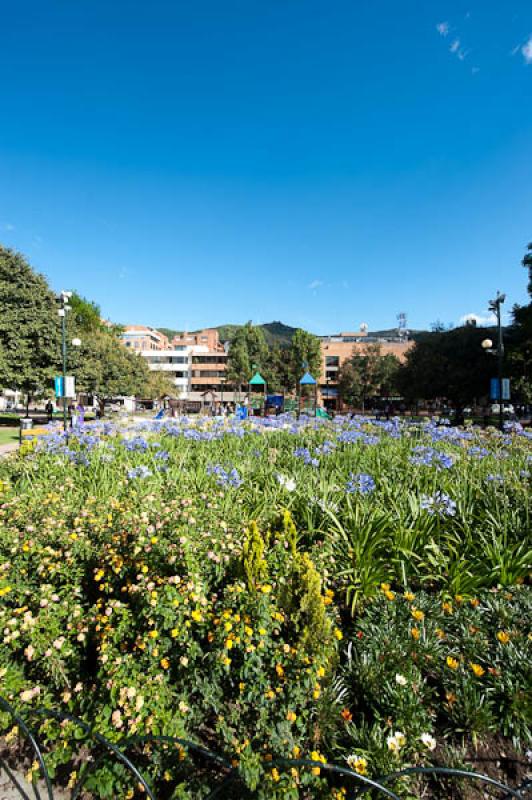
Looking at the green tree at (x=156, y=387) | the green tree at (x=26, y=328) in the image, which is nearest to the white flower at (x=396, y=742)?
the green tree at (x=26, y=328)

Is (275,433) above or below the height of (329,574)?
above

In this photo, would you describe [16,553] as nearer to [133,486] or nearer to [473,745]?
[133,486]

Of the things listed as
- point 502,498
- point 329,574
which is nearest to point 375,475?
point 502,498

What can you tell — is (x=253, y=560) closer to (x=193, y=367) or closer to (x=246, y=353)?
(x=246, y=353)

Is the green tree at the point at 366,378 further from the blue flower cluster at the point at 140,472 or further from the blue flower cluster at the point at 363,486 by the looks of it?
the blue flower cluster at the point at 140,472

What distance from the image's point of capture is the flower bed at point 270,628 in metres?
2.15

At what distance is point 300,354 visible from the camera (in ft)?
195

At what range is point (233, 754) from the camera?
2012 millimetres

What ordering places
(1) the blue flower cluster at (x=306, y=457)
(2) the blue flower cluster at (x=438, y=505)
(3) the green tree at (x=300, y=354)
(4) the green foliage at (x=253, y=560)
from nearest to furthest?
(4) the green foliage at (x=253, y=560)
(2) the blue flower cluster at (x=438, y=505)
(1) the blue flower cluster at (x=306, y=457)
(3) the green tree at (x=300, y=354)

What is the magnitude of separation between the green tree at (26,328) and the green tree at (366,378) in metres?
43.3

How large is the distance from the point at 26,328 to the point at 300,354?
41996 mm

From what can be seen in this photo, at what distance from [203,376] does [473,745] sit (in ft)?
292

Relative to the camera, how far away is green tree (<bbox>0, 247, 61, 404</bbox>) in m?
20.9

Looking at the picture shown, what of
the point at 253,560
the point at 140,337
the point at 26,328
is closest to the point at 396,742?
the point at 253,560
